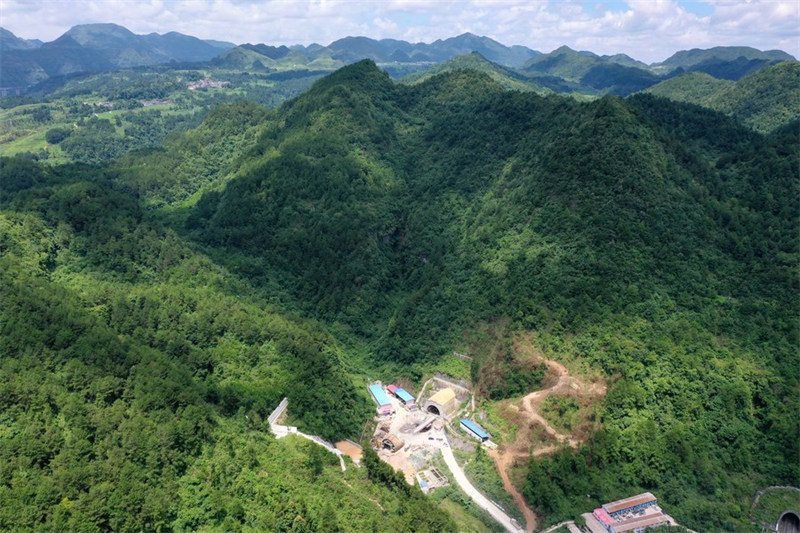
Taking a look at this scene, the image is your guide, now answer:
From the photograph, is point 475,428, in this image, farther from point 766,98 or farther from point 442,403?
point 766,98

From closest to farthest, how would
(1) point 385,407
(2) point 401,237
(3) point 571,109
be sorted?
1. (1) point 385,407
2. (3) point 571,109
3. (2) point 401,237

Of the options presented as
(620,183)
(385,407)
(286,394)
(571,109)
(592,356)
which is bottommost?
(385,407)

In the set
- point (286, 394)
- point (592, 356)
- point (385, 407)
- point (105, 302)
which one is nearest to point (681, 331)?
point (592, 356)

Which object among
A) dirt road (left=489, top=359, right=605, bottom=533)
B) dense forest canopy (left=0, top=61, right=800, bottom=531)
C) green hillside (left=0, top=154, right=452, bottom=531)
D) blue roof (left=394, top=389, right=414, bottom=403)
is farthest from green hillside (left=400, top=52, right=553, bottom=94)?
dirt road (left=489, top=359, right=605, bottom=533)

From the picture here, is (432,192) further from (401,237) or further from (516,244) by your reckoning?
(516,244)

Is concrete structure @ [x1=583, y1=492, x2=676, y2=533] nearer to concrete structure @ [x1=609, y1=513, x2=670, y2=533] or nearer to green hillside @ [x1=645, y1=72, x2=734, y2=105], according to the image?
concrete structure @ [x1=609, y1=513, x2=670, y2=533]

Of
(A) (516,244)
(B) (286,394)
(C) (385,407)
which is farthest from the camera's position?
(A) (516,244)
